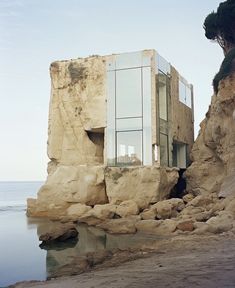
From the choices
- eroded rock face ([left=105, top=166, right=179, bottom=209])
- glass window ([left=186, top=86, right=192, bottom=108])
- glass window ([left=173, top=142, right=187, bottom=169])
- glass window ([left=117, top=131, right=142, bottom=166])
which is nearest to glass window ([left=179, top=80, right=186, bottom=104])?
glass window ([left=186, top=86, right=192, bottom=108])

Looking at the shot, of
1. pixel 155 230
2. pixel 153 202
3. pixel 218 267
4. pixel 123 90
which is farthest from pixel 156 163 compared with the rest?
pixel 218 267

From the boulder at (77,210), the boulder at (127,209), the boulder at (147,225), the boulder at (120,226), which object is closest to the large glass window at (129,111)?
the boulder at (127,209)

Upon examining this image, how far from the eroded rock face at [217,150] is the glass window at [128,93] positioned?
5484mm

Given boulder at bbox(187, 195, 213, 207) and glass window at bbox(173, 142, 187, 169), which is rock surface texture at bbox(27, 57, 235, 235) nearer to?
boulder at bbox(187, 195, 213, 207)

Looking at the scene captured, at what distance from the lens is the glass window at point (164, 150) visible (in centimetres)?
2655

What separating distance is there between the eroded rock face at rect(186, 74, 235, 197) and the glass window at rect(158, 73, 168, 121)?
3418 millimetres

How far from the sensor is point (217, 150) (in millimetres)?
26484

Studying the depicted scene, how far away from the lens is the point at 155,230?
726 inches

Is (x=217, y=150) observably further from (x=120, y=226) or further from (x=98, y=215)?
(x=120, y=226)

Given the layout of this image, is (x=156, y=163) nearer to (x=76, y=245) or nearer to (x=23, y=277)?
(x=76, y=245)

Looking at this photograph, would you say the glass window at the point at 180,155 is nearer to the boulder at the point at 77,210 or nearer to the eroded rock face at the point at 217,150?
the eroded rock face at the point at 217,150

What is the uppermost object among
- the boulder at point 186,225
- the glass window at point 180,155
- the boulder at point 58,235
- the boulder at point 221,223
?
the glass window at point 180,155

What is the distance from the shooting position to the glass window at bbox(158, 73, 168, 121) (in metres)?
27.3

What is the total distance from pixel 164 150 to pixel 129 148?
116 inches
